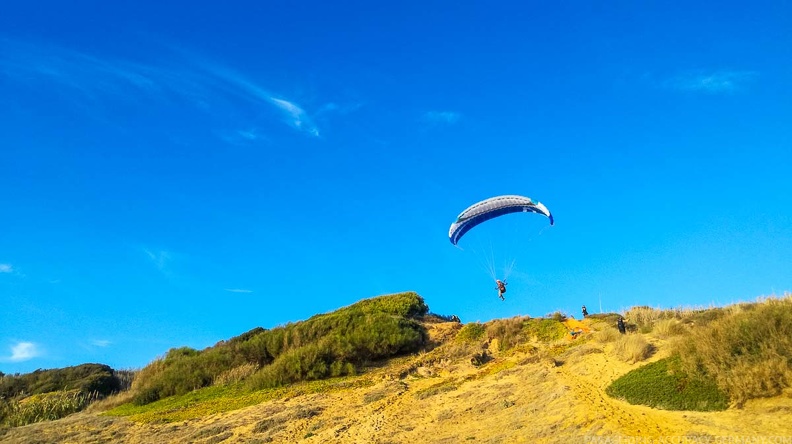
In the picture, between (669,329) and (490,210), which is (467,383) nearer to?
(669,329)

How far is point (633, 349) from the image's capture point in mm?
14992

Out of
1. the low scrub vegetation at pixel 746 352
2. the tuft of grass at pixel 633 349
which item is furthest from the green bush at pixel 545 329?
the low scrub vegetation at pixel 746 352

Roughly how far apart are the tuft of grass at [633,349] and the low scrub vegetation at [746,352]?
86.0 inches

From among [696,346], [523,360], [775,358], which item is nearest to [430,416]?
[523,360]

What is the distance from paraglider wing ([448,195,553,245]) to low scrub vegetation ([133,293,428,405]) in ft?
19.9

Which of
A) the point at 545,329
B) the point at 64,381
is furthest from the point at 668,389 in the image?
the point at 64,381

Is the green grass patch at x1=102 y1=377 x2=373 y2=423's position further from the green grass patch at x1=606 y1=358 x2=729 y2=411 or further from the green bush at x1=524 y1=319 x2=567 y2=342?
the green grass patch at x1=606 y1=358 x2=729 y2=411

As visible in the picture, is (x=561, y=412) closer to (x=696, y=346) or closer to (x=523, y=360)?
(x=696, y=346)

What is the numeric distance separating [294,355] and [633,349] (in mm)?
13633

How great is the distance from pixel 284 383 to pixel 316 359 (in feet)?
5.30

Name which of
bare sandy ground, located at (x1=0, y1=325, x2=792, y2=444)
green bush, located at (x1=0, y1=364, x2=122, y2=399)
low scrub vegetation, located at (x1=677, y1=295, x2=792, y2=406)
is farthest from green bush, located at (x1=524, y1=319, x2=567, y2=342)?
green bush, located at (x1=0, y1=364, x2=122, y2=399)

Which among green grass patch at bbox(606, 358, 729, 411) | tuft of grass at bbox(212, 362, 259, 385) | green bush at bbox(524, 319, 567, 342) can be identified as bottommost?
green grass patch at bbox(606, 358, 729, 411)

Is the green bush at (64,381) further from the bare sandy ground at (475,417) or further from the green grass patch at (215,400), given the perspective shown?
the bare sandy ground at (475,417)

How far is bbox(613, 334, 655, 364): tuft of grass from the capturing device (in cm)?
1485
